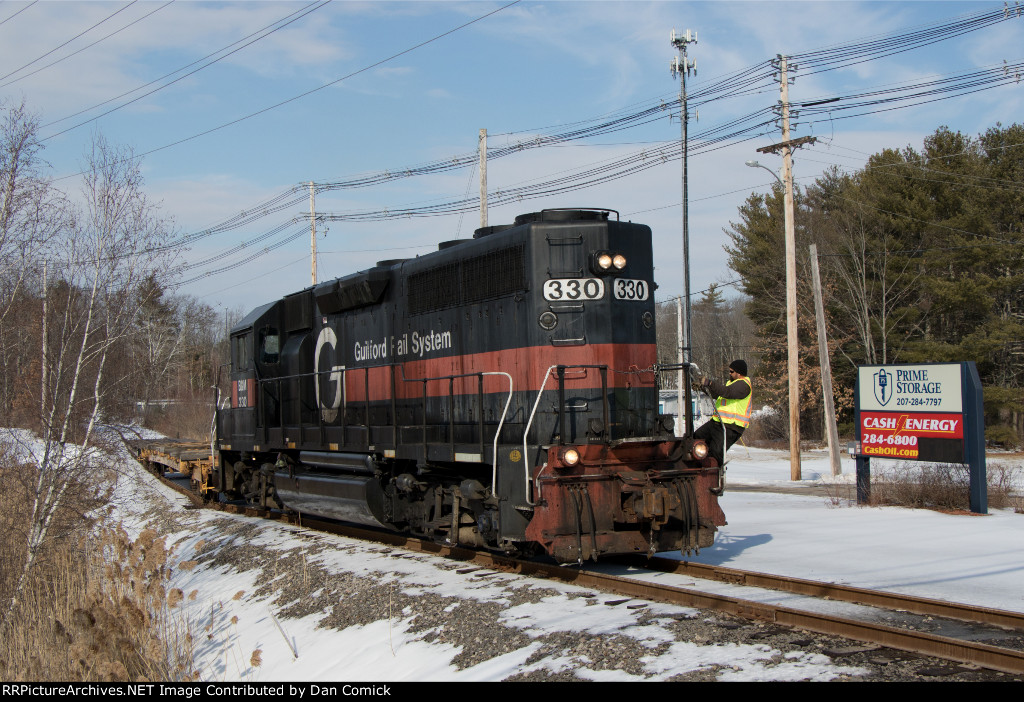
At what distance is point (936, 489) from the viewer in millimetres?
12625

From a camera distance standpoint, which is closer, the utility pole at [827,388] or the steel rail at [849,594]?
the steel rail at [849,594]

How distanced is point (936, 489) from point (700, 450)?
6.48m

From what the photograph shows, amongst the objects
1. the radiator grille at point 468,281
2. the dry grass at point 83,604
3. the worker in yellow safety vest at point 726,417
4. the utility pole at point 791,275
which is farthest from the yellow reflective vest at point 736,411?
the utility pole at point 791,275

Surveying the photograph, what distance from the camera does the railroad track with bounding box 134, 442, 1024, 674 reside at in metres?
5.08

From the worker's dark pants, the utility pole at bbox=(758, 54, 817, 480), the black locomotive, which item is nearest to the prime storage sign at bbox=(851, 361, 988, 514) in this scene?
the worker's dark pants

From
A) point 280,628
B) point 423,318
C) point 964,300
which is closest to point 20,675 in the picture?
point 280,628

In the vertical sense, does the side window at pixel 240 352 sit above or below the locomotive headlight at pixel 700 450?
above

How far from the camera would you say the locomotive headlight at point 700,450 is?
8.28 m

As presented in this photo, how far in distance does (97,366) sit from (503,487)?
11778 mm

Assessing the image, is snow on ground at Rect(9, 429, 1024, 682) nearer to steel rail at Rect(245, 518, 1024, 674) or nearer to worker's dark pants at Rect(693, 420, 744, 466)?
steel rail at Rect(245, 518, 1024, 674)

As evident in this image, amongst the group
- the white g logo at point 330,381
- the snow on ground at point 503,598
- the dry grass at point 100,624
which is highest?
the white g logo at point 330,381

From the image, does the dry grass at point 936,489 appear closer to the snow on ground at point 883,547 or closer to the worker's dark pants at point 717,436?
the snow on ground at point 883,547

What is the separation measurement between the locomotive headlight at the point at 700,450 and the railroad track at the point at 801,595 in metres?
1.09

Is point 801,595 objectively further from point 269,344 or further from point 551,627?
point 269,344
